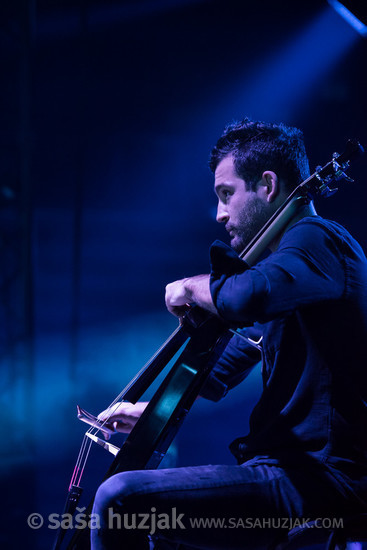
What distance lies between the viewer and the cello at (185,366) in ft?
5.01

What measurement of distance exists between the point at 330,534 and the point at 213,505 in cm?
33

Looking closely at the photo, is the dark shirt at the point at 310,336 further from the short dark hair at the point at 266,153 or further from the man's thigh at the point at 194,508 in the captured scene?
the short dark hair at the point at 266,153

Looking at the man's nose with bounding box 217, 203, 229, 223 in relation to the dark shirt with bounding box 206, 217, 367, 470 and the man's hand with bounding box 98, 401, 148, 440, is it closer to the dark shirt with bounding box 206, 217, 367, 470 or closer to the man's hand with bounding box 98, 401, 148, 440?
the dark shirt with bounding box 206, 217, 367, 470

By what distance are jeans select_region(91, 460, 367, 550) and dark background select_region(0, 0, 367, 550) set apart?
10.6 ft

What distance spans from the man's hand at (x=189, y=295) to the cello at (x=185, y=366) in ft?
0.14

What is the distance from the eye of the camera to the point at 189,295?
1.66 m

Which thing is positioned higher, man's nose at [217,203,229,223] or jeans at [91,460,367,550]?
man's nose at [217,203,229,223]

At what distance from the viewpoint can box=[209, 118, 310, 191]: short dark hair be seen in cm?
191

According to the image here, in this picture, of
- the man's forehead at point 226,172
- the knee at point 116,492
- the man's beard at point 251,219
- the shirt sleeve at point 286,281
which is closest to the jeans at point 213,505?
the knee at point 116,492

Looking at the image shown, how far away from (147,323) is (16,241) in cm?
150

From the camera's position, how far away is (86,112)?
4.78 metres

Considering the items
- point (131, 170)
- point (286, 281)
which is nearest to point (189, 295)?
point (286, 281)

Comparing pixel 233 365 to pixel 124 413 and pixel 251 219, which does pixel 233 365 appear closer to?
pixel 124 413

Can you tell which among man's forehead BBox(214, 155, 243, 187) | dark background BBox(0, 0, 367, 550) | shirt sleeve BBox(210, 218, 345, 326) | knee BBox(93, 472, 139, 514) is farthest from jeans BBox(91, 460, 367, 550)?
dark background BBox(0, 0, 367, 550)
